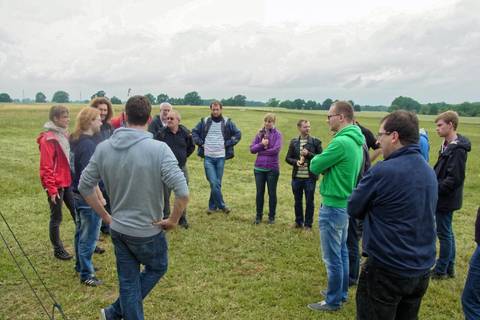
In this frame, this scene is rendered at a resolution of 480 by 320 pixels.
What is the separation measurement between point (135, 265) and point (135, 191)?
2.45ft

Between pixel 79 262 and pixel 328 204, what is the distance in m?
3.36

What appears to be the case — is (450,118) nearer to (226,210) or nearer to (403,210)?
(403,210)

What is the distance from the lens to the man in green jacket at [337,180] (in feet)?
14.5

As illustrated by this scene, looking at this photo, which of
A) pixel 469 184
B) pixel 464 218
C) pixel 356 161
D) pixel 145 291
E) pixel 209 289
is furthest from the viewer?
pixel 469 184

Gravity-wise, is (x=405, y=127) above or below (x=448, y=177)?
above

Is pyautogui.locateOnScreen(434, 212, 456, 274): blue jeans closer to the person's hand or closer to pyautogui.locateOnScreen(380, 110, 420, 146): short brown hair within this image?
pyautogui.locateOnScreen(380, 110, 420, 146): short brown hair

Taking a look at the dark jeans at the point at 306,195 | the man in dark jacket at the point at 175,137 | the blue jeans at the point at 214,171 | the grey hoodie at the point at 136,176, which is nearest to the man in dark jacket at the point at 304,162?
the dark jeans at the point at 306,195

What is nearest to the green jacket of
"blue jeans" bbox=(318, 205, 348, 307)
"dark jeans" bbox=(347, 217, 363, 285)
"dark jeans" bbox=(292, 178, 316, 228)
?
"blue jeans" bbox=(318, 205, 348, 307)

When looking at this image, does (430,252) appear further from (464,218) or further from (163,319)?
(464,218)

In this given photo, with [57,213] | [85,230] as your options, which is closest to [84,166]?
[85,230]

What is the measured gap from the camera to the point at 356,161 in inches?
176

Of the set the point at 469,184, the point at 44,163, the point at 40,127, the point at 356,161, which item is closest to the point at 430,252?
the point at 356,161

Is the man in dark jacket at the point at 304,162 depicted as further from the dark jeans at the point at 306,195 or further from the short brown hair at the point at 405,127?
the short brown hair at the point at 405,127

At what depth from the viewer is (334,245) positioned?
181 inches
